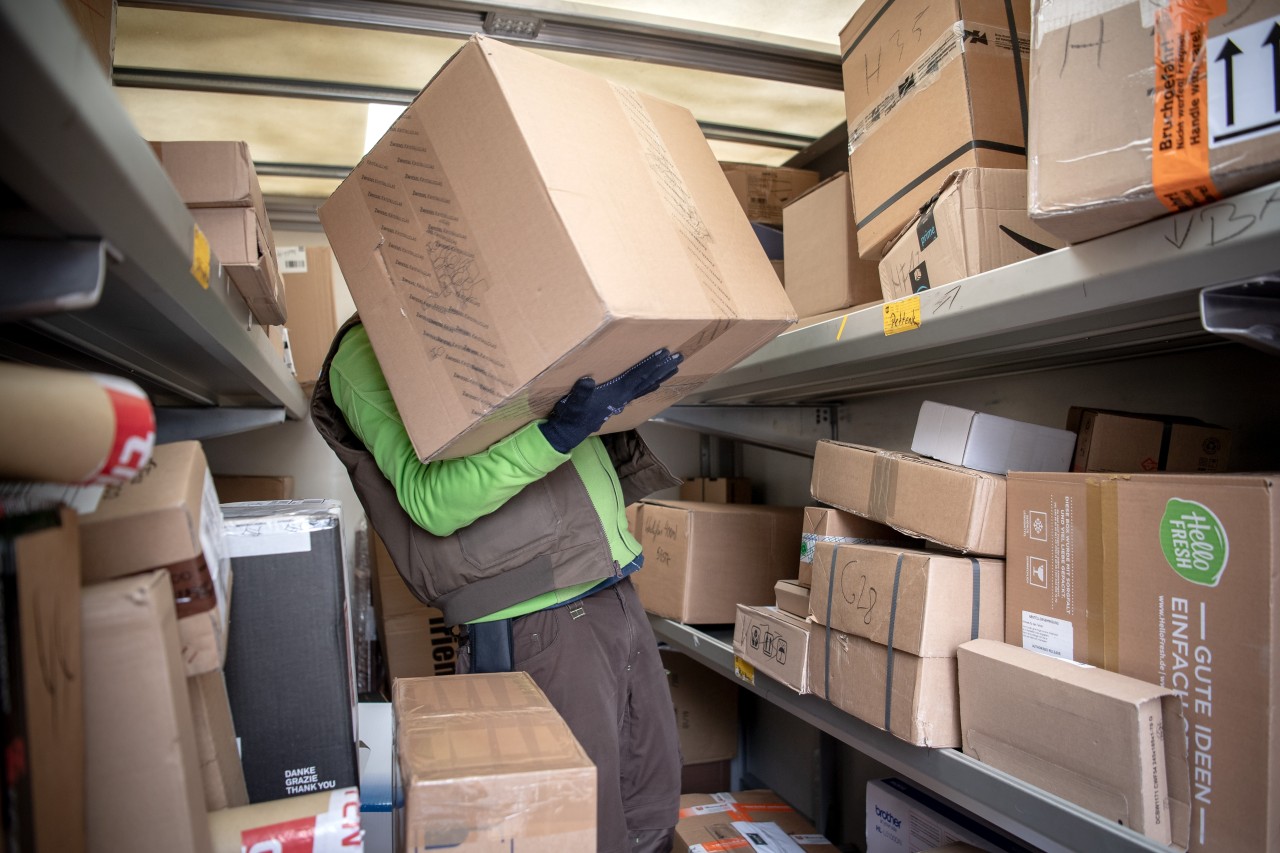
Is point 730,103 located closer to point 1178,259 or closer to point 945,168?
point 945,168

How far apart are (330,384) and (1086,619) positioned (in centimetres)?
125

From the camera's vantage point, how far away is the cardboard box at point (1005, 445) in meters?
1.27

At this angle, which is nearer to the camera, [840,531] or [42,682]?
[42,682]

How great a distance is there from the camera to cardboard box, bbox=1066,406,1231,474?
1185 mm

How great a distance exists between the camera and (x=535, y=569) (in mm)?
1435

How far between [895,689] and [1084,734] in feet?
0.94

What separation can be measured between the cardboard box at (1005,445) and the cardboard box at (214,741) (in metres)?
1.05

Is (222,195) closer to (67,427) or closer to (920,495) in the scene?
(67,427)

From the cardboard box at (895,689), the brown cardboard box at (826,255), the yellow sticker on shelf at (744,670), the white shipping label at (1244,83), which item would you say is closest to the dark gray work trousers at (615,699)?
the yellow sticker on shelf at (744,670)

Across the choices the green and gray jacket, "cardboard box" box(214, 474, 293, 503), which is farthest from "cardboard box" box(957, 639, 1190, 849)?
"cardboard box" box(214, 474, 293, 503)

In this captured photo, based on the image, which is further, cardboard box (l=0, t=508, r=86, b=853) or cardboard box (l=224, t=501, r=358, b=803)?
cardboard box (l=224, t=501, r=358, b=803)

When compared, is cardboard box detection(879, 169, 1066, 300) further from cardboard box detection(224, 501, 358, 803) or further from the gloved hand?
cardboard box detection(224, 501, 358, 803)

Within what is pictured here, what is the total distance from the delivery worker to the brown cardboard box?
22.6 inches

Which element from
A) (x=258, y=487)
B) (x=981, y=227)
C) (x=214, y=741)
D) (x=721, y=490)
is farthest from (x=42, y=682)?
(x=721, y=490)
